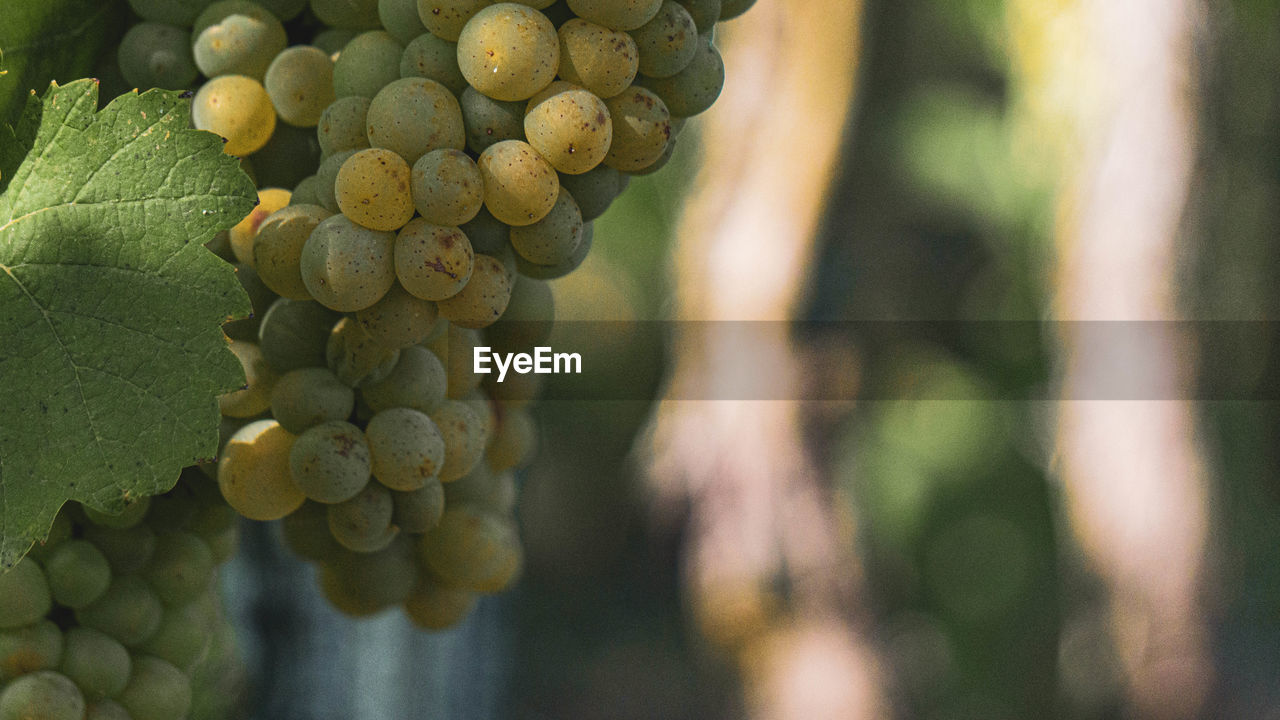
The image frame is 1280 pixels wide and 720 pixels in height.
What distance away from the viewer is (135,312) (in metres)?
0.23

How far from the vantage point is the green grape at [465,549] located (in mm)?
326

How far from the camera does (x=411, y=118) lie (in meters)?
0.24

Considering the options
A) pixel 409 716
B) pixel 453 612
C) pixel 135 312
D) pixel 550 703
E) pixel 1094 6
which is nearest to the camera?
pixel 135 312

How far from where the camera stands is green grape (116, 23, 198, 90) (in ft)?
0.92

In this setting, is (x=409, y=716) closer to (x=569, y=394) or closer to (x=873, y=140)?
(x=569, y=394)

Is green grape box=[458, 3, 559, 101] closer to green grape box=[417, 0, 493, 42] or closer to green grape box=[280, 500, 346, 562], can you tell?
green grape box=[417, 0, 493, 42]

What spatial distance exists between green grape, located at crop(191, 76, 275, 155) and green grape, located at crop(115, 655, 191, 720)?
158 millimetres

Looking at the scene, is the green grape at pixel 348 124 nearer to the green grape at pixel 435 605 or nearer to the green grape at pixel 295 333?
the green grape at pixel 295 333

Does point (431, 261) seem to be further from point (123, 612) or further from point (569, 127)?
point (123, 612)

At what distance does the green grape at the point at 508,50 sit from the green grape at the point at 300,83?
5 cm

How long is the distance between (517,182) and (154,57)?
0.40 ft

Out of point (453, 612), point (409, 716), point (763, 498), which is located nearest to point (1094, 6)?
point (763, 498)

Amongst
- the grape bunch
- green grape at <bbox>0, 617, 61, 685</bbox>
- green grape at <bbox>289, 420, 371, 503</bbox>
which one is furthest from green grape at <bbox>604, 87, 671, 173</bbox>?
green grape at <bbox>0, 617, 61, 685</bbox>

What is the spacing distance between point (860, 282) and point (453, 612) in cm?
144
